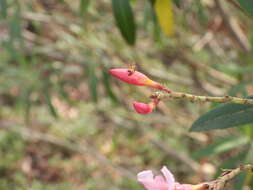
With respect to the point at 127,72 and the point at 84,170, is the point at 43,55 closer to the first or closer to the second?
the point at 84,170

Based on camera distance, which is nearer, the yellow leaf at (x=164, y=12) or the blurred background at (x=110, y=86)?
the yellow leaf at (x=164, y=12)

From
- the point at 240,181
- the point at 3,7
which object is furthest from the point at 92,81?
the point at 240,181

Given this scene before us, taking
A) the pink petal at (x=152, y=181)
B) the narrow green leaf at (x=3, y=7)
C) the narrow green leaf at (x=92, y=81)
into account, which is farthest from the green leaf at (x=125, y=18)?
the narrow green leaf at (x=92, y=81)

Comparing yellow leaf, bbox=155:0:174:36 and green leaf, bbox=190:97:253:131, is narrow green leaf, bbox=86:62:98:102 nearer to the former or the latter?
yellow leaf, bbox=155:0:174:36

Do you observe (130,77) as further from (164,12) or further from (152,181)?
(164,12)

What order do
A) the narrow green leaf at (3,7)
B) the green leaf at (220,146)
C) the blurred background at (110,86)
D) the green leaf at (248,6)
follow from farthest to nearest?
1. the blurred background at (110,86)
2. the green leaf at (220,146)
3. the narrow green leaf at (3,7)
4. the green leaf at (248,6)

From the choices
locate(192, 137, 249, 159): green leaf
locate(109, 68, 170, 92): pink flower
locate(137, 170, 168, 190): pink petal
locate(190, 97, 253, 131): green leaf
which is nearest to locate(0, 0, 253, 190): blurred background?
locate(192, 137, 249, 159): green leaf

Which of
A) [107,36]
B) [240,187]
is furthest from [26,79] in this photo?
[240,187]

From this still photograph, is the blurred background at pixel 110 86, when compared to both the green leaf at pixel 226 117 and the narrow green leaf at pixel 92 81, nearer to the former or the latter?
the narrow green leaf at pixel 92 81
